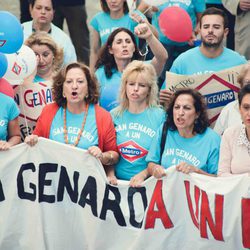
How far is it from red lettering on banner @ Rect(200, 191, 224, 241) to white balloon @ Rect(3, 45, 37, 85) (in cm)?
238

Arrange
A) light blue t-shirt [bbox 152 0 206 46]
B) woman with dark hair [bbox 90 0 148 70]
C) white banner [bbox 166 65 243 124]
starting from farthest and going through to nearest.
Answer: woman with dark hair [bbox 90 0 148 70], light blue t-shirt [bbox 152 0 206 46], white banner [bbox 166 65 243 124]

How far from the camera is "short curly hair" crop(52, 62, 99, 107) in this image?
9031 millimetres

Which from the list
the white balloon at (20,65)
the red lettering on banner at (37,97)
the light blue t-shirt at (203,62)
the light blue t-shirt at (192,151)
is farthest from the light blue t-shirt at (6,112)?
the light blue t-shirt at (203,62)

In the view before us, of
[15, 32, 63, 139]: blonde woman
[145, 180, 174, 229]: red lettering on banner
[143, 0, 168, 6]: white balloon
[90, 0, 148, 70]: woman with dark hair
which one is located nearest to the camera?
[145, 180, 174, 229]: red lettering on banner

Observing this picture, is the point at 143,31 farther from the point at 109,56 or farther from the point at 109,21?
the point at 109,21

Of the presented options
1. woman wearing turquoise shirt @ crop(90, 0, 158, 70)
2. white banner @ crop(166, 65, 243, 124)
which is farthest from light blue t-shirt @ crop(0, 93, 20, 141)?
woman wearing turquoise shirt @ crop(90, 0, 158, 70)

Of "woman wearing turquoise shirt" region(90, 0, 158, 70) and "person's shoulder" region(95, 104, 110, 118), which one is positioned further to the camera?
"woman wearing turquoise shirt" region(90, 0, 158, 70)

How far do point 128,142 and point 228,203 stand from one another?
125cm

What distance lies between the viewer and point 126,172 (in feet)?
29.2

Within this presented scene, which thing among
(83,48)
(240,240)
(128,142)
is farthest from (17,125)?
(83,48)

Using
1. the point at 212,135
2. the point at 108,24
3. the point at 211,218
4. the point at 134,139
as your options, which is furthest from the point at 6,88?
the point at 211,218

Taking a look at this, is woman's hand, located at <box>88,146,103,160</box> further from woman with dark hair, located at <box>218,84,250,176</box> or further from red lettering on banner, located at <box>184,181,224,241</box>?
woman with dark hair, located at <box>218,84,250,176</box>

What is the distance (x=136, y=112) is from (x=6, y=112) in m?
1.20

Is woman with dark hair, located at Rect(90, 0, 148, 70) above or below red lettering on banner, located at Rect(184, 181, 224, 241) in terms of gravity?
above
